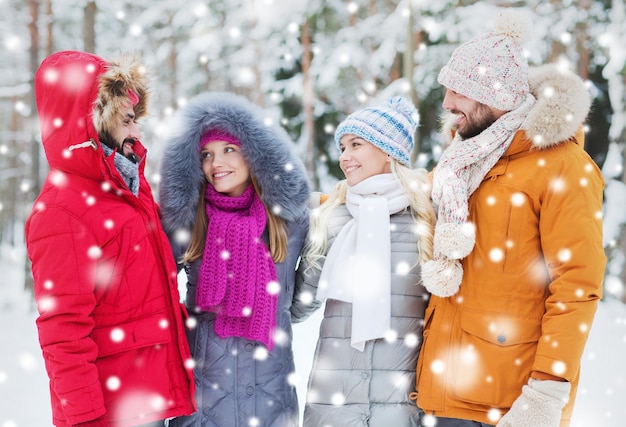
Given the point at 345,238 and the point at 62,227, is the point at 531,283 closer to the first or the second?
the point at 345,238

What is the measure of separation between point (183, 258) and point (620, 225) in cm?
736

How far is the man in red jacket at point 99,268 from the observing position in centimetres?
213

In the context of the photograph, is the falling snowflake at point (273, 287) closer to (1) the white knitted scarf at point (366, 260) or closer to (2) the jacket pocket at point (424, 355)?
(1) the white knitted scarf at point (366, 260)

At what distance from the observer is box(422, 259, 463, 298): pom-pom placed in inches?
99.1

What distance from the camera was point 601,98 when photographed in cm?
927

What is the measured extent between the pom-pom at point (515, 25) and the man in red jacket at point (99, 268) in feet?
6.10

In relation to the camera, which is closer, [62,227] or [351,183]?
[62,227]

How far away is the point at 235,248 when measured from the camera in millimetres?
2850

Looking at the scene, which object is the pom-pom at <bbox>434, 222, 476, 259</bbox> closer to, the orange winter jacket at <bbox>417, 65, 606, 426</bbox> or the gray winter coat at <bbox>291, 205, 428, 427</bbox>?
the orange winter jacket at <bbox>417, 65, 606, 426</bbox>

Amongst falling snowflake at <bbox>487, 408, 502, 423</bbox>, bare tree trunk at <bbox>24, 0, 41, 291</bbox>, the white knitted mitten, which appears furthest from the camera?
bare tree trunk at <bbox>24, 0, 41, 291</bbox>

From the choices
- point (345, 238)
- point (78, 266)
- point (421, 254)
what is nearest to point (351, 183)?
point (345, 238)

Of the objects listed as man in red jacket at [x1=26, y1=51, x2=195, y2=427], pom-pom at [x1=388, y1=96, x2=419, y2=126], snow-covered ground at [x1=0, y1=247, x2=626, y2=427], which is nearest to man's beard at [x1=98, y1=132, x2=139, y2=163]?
man in red jacket at [x1=26, y1=51, x2=195, y2=427]

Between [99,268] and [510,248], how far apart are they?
186 cm

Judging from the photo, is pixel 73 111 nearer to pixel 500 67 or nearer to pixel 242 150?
pixel 242 150
